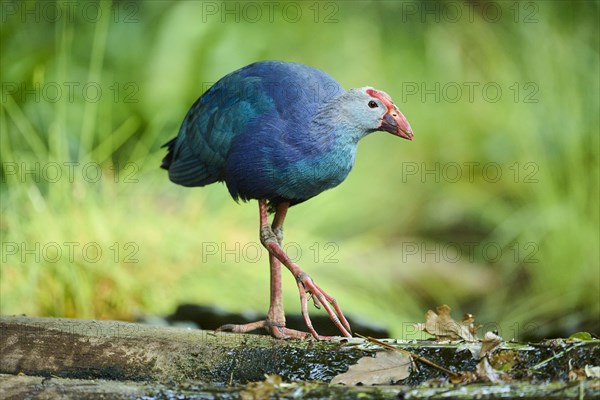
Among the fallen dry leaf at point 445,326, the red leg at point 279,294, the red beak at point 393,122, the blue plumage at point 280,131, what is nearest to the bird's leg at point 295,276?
the red leg at point 279,294

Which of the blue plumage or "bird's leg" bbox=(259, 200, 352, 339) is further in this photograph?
the blue plumage

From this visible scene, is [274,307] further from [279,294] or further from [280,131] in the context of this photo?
[280,131]

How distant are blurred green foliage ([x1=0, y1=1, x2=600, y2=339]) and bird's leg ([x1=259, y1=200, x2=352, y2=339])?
163 cm

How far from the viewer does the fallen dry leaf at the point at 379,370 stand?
9.37ft

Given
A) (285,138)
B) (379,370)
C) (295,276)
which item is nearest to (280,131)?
(285,138)

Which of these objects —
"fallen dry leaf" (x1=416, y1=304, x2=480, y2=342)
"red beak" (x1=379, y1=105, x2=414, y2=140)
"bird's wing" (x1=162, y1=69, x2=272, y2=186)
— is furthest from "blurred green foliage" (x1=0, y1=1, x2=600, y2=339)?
"fallen dry leaf" (x1=416, y1=304, x2=480, y2=342)

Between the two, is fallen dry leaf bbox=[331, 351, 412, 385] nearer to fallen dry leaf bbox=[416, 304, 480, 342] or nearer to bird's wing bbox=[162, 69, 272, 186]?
fallen dry leaf bbox=[416, 304, 480, 342]

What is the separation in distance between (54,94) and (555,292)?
367 cm

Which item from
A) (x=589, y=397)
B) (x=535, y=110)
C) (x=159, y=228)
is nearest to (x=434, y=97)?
(x=535, y=110)

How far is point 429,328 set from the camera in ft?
10.5

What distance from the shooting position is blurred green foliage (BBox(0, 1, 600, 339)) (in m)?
5.34

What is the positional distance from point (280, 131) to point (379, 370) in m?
1.04

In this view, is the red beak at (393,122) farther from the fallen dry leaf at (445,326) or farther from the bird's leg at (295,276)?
the fallen dry leaf at (445,326)

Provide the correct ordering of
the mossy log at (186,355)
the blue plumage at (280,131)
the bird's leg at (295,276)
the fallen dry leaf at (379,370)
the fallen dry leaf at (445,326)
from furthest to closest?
the blue plumage at (280,131)
the bird's leg at (295,276)
the fallen dry leaf at (445,326)
the mossy log at (186,355)
the fallen dry leaf at (379,370)
